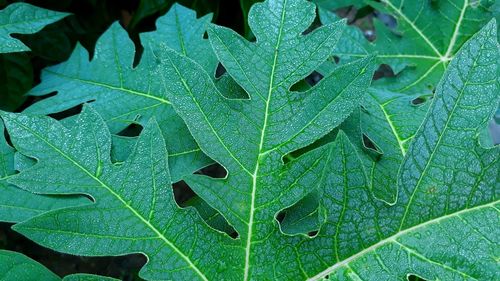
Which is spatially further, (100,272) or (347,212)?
(100,272)

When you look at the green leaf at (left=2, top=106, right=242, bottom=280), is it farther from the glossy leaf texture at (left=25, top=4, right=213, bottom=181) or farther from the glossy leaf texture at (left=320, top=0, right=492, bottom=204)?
the glossy leaf texture at (left=320, top=0, right=492, bottom=204)

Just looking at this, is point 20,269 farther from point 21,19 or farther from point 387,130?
point 387,130

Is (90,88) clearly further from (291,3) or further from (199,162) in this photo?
(291,3)

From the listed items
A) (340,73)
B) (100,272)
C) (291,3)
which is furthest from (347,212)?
(100,272)

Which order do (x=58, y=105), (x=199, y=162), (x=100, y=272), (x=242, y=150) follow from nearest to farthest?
(x=242, y=150) → (x=199, y=162) → (x=58, y=105) → (x=100, y=272)

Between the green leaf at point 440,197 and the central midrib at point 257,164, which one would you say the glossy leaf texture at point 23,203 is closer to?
the central midrib at point 257,164

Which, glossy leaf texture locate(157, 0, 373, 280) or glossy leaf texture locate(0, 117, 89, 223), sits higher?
glossy leaf texture locate(157, 0, 373, 280)

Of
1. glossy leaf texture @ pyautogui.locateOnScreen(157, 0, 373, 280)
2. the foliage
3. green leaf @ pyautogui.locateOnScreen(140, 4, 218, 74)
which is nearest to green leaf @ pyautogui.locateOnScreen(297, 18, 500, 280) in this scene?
the foliage
